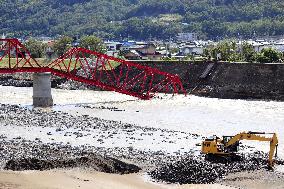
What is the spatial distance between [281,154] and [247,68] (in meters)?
40.4

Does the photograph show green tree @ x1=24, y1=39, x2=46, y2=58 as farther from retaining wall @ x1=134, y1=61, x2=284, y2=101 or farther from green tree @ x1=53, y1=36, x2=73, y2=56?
retaining wall @ x1=134, y1=61, x2=284, y2=101

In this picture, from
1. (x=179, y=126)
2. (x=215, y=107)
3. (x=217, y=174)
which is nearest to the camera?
(x=217, y=174)

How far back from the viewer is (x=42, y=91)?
62.9 meters

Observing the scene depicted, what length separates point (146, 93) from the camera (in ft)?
241

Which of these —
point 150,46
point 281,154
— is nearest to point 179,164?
point 281,154

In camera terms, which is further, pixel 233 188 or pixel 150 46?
pixel 150 46

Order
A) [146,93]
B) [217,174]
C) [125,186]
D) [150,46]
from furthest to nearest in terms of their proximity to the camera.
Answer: [150,46] → [146,93] → [217,174] → [125,186]

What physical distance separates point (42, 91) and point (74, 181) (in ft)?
118

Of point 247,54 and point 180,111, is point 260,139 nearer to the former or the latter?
point 180,111

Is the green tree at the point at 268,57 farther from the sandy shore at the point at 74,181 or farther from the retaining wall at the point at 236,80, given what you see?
the sandy shore at the point at 74,181

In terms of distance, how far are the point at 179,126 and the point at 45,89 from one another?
62.1ft

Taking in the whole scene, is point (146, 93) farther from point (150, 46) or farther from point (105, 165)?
point (150, 46)

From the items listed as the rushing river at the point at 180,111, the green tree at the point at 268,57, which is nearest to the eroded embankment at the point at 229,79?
the rushing river at the point at 180,111

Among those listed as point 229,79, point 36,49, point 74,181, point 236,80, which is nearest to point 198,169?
point 74,181
